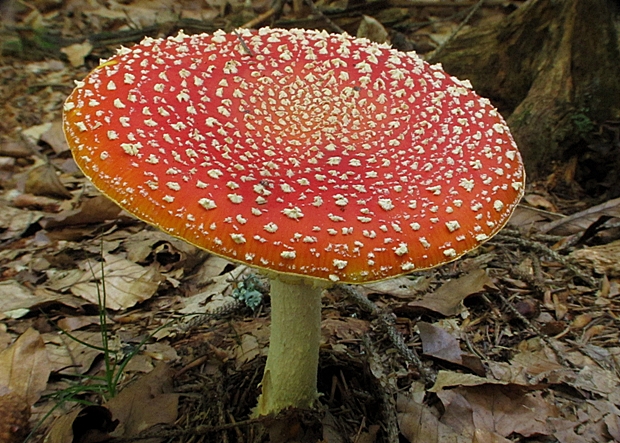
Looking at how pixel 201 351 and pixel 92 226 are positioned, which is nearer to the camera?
pixel 201 351

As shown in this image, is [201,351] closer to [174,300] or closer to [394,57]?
[174,300]

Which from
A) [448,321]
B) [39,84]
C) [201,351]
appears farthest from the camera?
[39,84]

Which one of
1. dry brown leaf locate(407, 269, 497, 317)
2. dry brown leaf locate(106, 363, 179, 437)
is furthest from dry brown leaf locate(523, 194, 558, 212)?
dry brown leaf locate(106, 363, 179, 437)

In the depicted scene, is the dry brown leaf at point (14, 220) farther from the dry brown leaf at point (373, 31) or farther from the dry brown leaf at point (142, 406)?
the dry brown leaf at point (373, 31)

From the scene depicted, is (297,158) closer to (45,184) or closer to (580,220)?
(580,220)

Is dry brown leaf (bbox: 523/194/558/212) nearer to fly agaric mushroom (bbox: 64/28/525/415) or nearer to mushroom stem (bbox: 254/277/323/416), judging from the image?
fly agaric mushroom (bbox: 64/28/525/415)

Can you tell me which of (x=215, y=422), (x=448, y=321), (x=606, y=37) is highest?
(x=606, y=37)

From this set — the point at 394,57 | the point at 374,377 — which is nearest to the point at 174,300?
the point at 374,377

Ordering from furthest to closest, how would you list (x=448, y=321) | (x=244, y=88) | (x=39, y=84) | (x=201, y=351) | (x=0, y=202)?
(x=39, y=84)
(x=0, y=202)
(x=448, y=321)
(x=201, y=351)
(x=244, y=88)
